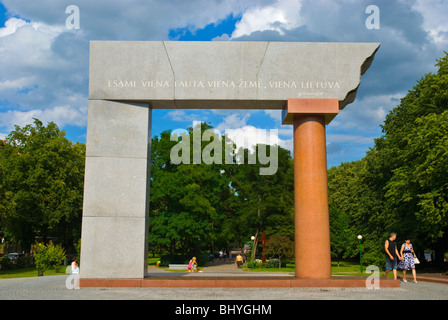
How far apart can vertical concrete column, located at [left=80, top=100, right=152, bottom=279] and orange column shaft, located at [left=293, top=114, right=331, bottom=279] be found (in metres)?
5.30

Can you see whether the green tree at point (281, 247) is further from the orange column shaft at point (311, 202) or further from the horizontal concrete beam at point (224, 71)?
the horizontal concrete beam at point (224, 71)

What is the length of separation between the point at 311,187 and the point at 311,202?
0.51 meters

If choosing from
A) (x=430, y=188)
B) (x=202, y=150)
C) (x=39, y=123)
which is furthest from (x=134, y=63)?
(x=39, y=123)

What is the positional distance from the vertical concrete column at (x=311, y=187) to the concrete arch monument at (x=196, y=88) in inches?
1.4

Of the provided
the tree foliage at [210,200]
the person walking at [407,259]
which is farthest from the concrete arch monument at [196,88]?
the tree foliage at [210,200]

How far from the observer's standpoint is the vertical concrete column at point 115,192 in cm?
1365

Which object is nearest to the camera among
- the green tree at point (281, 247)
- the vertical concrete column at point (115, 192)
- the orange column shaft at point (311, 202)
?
the orange column shaft at point (311, 202)

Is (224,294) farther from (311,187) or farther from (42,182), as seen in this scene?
(42,182)

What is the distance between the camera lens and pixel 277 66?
1430cm

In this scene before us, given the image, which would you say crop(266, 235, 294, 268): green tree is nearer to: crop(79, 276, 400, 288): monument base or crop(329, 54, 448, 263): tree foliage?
crop(329, 54, 448, 263): tree foliage

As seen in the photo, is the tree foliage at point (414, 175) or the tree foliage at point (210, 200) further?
the tree foliage at point (210, 200)

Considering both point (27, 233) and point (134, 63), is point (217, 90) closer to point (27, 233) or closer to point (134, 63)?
point (134, 63)

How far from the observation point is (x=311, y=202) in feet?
45.2
